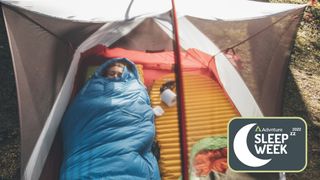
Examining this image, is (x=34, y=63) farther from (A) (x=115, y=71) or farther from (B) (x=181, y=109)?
(B) (x=181, y=109)

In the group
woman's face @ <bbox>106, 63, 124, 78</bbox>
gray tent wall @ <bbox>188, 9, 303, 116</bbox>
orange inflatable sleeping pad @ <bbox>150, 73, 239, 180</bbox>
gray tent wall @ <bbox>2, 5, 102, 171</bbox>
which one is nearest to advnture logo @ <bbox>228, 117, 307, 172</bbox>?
orange inflatable sleeping pad @ <bbox>150, 73, 239, 180</bbox>

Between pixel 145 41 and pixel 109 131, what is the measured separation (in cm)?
65

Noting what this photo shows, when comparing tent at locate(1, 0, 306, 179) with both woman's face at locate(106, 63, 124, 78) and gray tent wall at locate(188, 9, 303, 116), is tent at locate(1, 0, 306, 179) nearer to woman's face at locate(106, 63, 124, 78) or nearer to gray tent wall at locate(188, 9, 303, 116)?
gray tent wall at locate(188, 9, 303, 116)

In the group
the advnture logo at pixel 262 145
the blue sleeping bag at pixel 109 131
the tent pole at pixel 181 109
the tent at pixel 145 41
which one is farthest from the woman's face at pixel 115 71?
the advnture logo at pixel 262 145

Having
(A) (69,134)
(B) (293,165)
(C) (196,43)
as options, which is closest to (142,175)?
(A) (69,134)

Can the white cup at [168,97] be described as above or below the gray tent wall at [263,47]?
below

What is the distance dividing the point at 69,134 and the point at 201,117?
2.79ft

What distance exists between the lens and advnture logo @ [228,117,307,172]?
2.36 m

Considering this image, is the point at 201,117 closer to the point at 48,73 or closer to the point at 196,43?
the point at 196,43

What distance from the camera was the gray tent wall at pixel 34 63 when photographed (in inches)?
95.5

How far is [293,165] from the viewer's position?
8.38ft

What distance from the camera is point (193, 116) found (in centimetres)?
215

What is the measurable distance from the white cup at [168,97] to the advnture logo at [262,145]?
0.39 meters

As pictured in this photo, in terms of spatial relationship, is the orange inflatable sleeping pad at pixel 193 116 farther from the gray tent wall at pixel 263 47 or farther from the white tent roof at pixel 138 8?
the white tent roof at pixel 138 8
